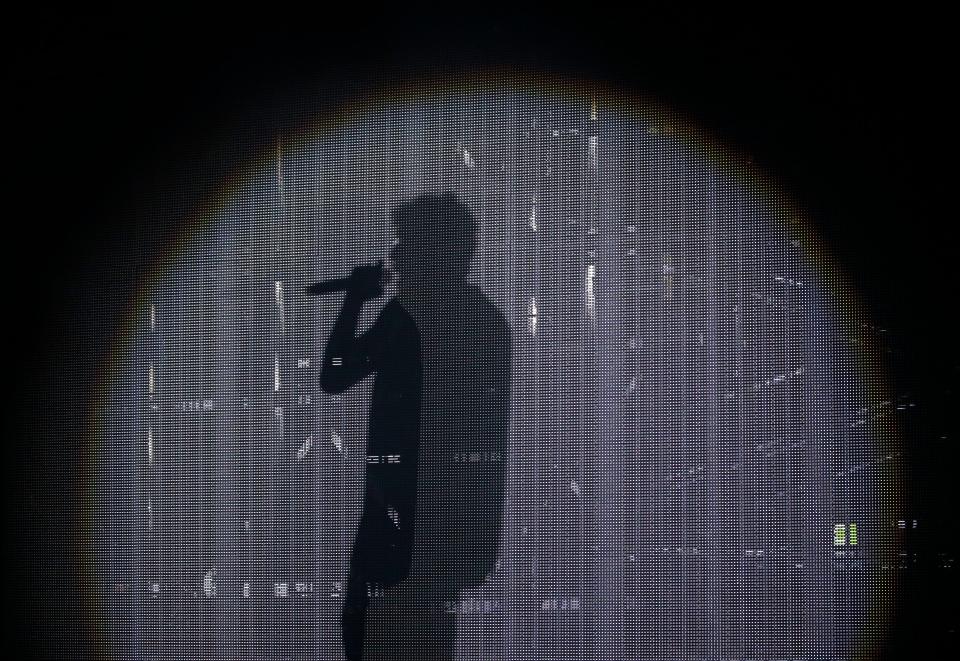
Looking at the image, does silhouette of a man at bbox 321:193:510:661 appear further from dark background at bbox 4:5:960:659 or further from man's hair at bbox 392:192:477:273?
dark background at bbox 4:5:960:659

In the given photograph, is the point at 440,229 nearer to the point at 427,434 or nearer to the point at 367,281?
the point at 367,281

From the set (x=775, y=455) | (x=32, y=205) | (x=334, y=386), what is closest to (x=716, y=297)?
(x=775, y=455)

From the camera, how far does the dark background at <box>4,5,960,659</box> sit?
2.56 meters

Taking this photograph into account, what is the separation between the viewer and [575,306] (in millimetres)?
2668

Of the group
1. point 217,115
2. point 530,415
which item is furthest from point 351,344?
point 217,115

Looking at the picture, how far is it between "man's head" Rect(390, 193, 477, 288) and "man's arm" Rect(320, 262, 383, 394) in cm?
8

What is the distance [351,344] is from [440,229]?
389mm

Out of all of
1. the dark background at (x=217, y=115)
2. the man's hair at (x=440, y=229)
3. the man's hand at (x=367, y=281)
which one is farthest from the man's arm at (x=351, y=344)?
the dark background at (x=217, y=115)

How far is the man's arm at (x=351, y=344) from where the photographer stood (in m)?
2.73

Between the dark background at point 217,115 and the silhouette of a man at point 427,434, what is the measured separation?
21.7 inches

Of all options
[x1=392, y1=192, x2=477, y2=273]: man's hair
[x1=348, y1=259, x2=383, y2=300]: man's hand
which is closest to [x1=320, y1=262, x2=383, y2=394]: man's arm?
[x1=348, y1=259, x2=383, y2=300]: man's hand

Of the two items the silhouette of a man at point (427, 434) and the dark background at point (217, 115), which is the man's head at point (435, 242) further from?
the dark background at point (217, 115)

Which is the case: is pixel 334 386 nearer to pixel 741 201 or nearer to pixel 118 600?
pixel 118 600

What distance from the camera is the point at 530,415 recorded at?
2666 mm
